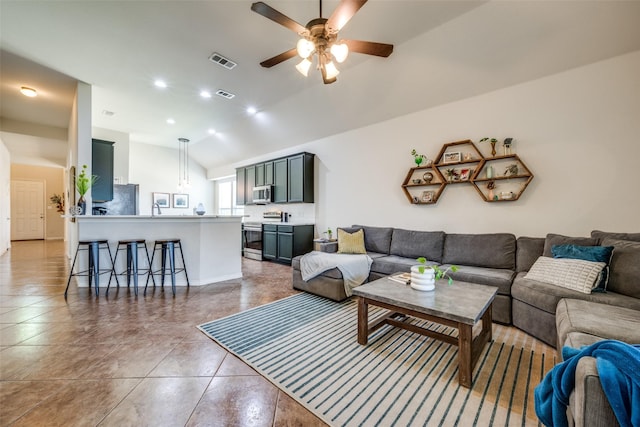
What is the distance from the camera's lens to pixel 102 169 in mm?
5383

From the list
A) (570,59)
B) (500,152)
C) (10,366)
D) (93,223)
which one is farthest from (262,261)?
(570,59)

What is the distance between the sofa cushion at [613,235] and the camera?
8.30ft

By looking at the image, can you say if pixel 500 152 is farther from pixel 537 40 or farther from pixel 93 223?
pixel 93 223

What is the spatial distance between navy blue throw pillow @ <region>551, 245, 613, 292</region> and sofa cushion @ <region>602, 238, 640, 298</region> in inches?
2.0

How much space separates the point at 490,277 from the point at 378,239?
1888mm

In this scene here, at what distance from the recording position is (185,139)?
24.9 feet

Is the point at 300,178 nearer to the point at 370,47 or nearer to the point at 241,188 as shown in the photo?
the point at 241,188

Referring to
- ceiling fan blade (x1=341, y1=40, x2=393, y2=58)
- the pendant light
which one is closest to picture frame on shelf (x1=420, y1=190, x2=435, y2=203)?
ceiling fan blade (x1=341, y1=40, x2=393, y2=58)

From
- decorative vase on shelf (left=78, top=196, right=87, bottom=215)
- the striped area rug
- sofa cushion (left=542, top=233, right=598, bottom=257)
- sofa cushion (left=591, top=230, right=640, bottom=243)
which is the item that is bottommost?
the striped area rug

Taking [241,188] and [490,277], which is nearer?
[490,277]

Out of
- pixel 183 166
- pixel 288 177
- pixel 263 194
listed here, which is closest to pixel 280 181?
pixel 288 177

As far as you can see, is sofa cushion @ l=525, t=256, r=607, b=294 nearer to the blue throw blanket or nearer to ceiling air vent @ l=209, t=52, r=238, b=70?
the blue throw blanket

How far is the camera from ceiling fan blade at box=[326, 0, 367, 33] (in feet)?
6.33

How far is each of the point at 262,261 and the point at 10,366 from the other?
14.3 feet
